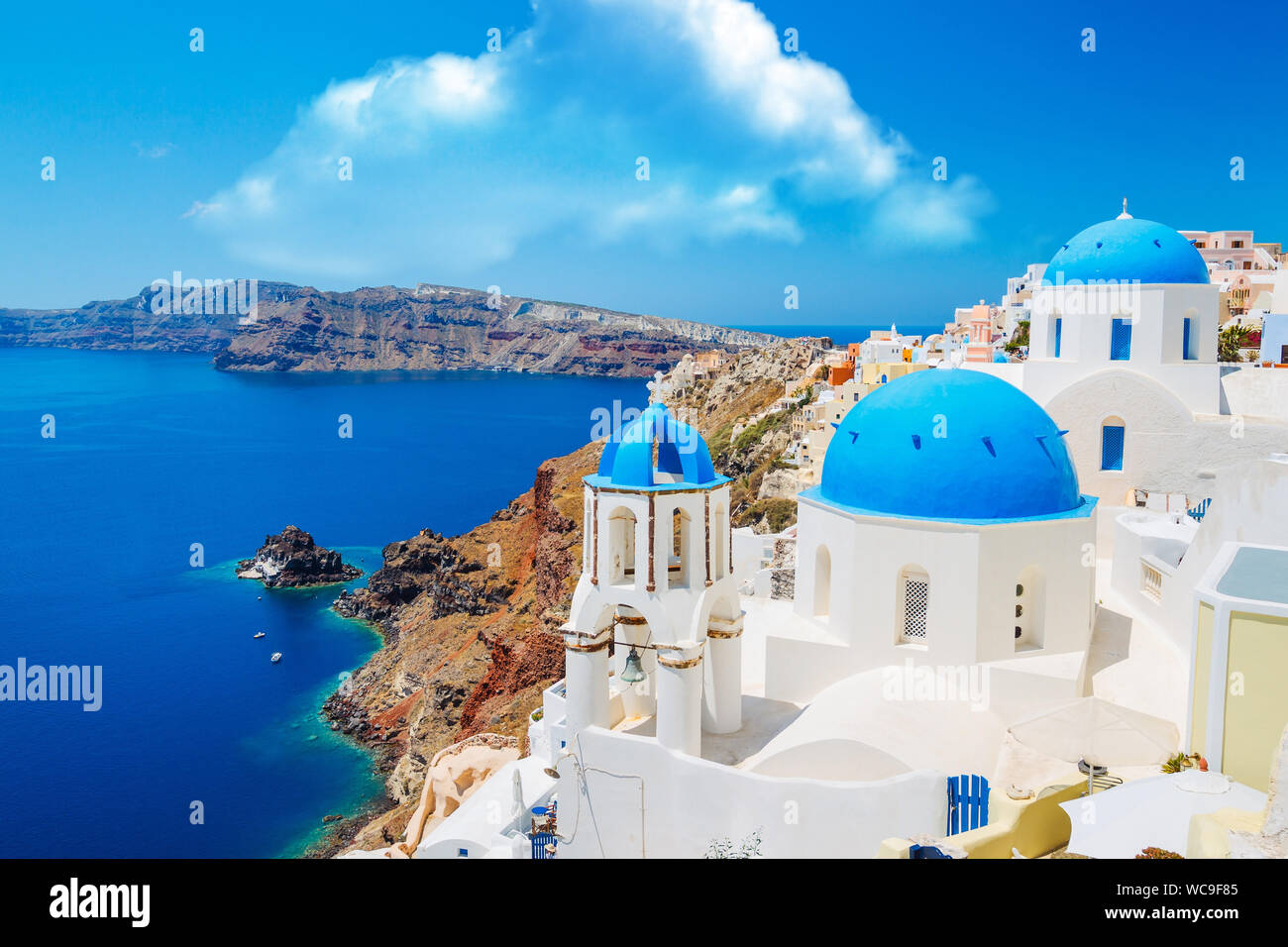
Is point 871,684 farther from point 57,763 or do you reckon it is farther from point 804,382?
point 804,382

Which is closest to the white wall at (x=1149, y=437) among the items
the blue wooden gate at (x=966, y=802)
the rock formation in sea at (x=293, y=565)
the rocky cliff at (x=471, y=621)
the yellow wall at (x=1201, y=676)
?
the yellow wall at (x=1201, y=676)

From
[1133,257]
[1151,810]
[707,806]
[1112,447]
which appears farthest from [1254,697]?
[1133,257]

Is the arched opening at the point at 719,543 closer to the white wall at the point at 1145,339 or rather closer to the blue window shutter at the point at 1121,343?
the white wall at the point at 1145,339

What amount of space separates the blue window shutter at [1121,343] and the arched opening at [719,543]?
42.1 ft

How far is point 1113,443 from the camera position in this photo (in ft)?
68.0

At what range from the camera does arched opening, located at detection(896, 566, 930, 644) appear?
1359 centimetres

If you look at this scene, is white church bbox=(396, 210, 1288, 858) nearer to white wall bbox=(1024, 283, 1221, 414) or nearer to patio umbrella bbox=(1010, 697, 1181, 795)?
patio umbrella bbox=(1010, 697, 1181, 795)

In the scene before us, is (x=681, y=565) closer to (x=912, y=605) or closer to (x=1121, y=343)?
(x=912, y=605)

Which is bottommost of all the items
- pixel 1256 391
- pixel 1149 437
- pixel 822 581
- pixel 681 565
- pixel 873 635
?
pixel 873 635

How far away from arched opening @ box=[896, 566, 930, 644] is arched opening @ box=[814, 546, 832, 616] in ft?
4.79

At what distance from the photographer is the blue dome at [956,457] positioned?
44.0 ft

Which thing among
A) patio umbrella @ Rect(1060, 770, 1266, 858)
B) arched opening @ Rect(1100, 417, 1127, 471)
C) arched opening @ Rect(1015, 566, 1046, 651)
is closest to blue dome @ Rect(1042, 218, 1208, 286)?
arched opening @ Rect(1100, 417, 1127, 471)

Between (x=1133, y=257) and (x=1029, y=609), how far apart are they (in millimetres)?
11179
